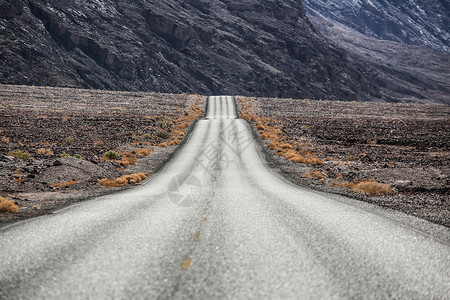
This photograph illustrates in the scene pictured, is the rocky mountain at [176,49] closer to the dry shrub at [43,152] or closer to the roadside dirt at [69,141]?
the roadside dirt at [69,141]

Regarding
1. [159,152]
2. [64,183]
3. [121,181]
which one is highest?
[64,183]

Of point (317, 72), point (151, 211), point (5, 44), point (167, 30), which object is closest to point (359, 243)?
point (151, 211)

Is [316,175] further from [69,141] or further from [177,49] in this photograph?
[177,49]

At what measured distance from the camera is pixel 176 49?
4803 inches

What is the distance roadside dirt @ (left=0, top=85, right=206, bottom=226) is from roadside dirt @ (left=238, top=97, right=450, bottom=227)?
1029 centimetres

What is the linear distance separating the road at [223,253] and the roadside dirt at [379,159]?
9.37ft

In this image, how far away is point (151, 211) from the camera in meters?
8.80

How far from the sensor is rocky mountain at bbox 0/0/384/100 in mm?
84938

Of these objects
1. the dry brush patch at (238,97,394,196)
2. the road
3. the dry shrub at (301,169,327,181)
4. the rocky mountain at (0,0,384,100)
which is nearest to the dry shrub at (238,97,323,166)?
the dry brush patch at (238,97,394,196)

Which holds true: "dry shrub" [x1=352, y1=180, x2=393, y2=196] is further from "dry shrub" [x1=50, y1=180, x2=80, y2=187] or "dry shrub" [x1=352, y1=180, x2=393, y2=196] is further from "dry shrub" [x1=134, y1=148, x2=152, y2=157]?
"dry shrub" [x1=134, y1=148, x2=152, y2=157]

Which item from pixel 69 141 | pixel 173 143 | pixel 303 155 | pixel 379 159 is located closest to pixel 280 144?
pixel 303 155

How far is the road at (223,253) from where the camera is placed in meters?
4.36

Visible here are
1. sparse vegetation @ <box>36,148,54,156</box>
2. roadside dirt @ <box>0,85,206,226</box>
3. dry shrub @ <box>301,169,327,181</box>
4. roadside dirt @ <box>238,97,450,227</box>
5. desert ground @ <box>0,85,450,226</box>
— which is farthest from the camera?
sparse vegetation @ <box>36,148,54,156</box>

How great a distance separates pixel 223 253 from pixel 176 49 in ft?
407
